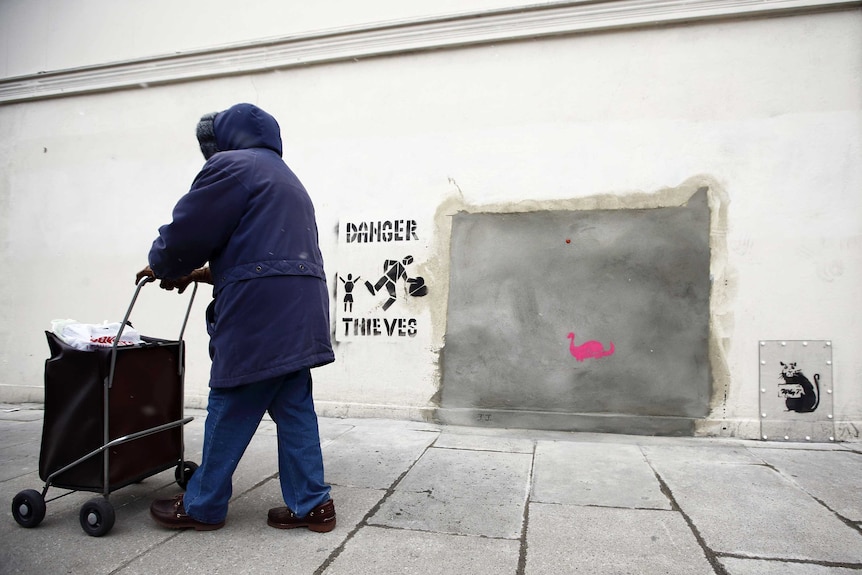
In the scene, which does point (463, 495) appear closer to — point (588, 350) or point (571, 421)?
point (571, 421)

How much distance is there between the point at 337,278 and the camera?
17.2 ft

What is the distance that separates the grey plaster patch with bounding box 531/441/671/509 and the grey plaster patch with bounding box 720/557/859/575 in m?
0.63

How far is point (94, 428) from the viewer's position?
2600 millimetres

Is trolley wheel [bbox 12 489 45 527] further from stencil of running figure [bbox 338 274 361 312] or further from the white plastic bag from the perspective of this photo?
stencil of running figure [bbox 338 274 361 312]

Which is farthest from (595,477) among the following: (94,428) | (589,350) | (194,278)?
(94,428)

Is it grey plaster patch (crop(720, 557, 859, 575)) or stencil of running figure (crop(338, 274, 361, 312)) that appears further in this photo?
stencil of running figure (crop(338, 274, 361, 312))

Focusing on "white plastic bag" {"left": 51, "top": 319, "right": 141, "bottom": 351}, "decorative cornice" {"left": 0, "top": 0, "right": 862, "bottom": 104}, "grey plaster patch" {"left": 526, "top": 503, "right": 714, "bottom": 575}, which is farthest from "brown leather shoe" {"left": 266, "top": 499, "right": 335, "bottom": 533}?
"decorative cornice" {"left": 0, "top": 0, "right": 862, "bottom": 104}

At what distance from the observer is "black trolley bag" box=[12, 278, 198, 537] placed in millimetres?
2561

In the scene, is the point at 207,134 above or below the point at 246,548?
above

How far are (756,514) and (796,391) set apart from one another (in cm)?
194

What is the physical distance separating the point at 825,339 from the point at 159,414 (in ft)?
15.5

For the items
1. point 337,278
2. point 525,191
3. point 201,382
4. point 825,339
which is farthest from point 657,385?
point 201,382

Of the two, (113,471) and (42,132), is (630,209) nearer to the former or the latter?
(113,471)

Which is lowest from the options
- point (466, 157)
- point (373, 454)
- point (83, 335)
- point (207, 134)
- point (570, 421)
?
point (373, 454)
